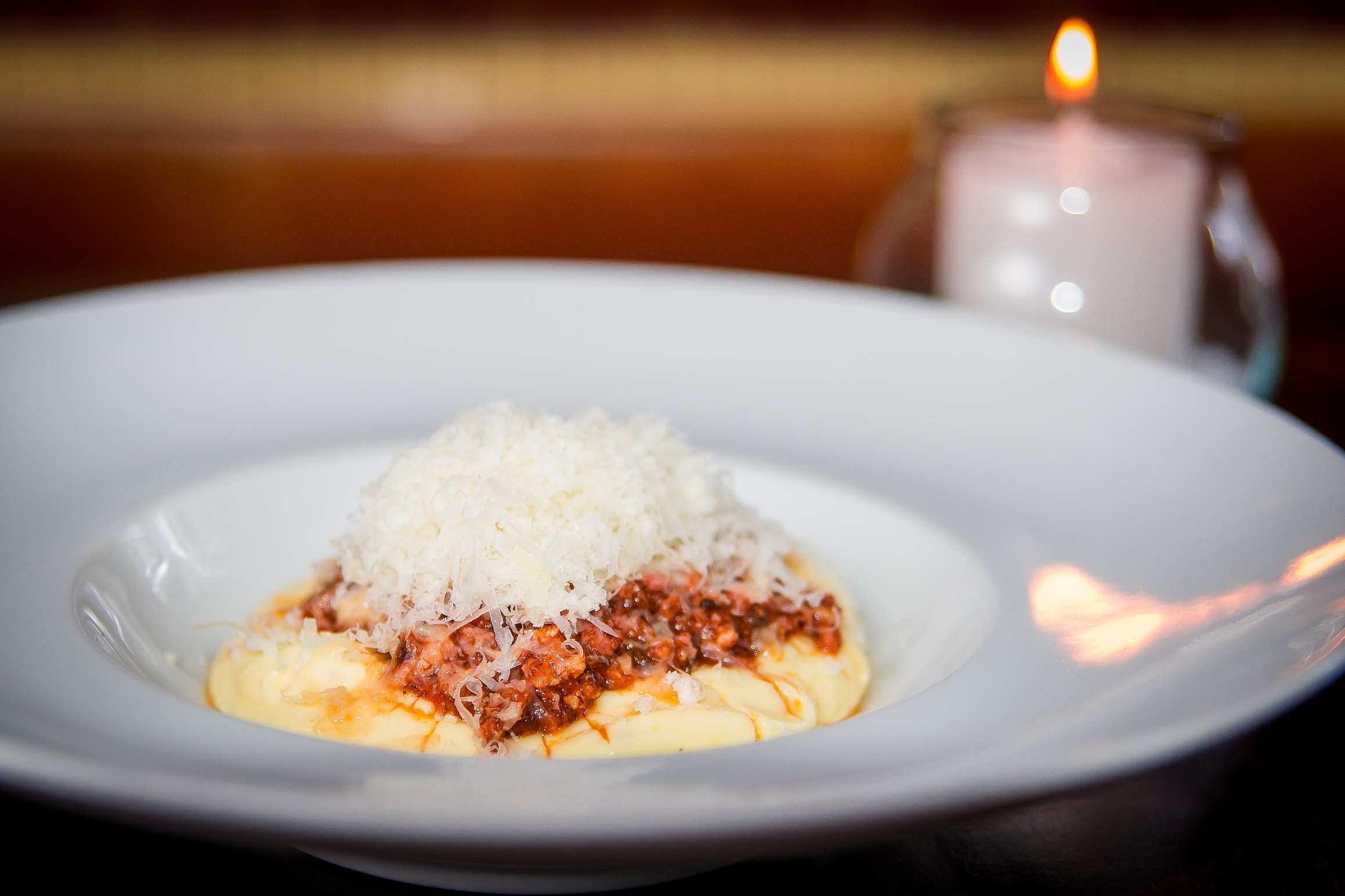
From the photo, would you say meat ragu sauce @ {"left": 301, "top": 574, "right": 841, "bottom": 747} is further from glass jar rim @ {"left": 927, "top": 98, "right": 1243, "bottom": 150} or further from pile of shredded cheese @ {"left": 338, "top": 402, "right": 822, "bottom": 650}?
glass jar rim @ {"left": 927, "top": 98, "right": 1243, "bottom": 150}

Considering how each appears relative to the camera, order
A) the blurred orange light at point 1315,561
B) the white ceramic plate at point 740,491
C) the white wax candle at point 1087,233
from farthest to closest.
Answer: the white wax candle at point 1087,233
the blurred orange light at point 1315,561
the white ceramic plate at point 740,491

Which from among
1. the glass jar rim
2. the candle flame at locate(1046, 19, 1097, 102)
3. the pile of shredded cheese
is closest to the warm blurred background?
the glass jar rim

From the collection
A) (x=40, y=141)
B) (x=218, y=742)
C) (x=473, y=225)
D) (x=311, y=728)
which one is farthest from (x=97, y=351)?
(x=40, y=141)

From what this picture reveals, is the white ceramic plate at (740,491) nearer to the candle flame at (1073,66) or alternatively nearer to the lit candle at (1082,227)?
the lit candle at (1082,227)

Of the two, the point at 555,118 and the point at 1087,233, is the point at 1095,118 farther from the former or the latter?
the point at 555,118

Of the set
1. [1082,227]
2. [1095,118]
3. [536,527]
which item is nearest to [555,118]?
[1095,118]

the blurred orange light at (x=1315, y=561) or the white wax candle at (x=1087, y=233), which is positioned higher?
the white wax candle at (x=1087, y=233)

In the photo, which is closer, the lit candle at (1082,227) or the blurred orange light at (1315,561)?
the blurred orange light at (1315,561)

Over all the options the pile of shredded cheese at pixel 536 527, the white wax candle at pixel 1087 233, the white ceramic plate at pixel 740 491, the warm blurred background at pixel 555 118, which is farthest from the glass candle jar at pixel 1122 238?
the warm blurred background at pixel 555 118
